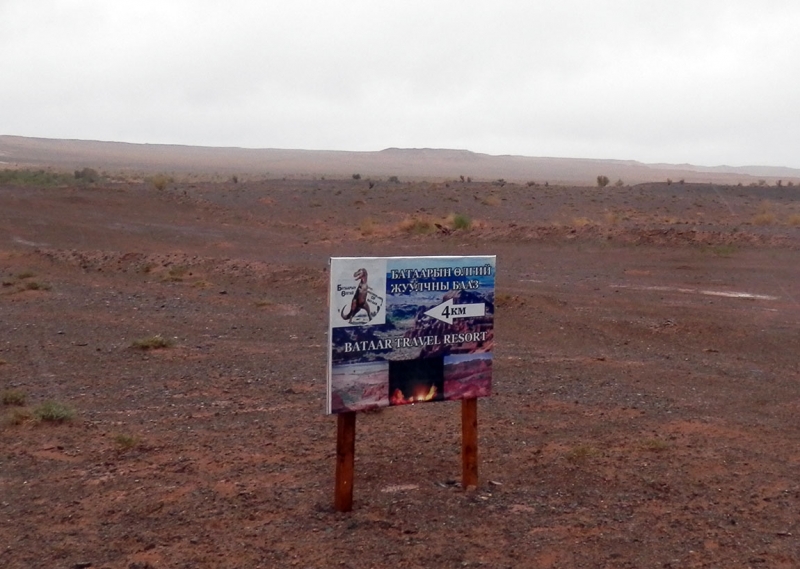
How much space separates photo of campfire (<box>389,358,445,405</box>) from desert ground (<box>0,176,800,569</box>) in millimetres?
804

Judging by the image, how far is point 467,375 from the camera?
702 centimetres

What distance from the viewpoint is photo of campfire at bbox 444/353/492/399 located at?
22.8 feet

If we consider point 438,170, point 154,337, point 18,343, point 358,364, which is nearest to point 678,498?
point 358,364

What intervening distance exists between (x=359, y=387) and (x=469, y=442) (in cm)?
111

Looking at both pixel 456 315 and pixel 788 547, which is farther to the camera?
pixel 456 315

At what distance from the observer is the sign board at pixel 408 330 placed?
643cm

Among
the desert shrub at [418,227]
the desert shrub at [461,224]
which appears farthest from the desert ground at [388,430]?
the desert shrub at [418,227]

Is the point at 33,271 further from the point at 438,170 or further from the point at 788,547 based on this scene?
the point at 438,170

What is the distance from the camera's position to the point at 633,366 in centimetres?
1216

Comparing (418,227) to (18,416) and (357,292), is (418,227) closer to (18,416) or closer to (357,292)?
(18,416)

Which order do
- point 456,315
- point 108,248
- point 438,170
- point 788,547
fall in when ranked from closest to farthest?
point 788,547 < point 456,315 < point 108,248 < point 438,170

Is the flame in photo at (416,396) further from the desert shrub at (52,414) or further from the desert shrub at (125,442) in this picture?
the desert shrub at (52,414)

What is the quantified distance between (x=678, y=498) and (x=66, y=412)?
18.1ft

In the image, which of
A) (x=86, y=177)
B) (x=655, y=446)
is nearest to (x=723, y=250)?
(x=655, y=446)
